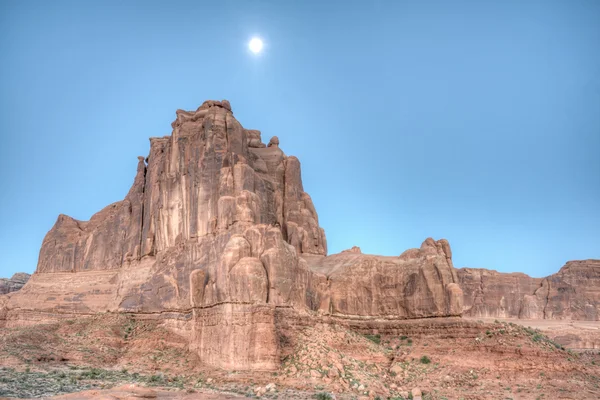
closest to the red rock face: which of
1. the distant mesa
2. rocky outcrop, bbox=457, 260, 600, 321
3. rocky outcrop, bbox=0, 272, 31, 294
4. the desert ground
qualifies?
the distant mesa

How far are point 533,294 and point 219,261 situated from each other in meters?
85.9

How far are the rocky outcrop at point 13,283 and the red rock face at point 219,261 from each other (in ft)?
132

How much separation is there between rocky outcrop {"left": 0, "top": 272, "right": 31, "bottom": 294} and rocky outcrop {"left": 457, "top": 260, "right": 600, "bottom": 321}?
90.7m

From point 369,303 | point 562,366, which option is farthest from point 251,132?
point 562,366

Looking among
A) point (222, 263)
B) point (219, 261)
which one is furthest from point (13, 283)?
point (222, 263)

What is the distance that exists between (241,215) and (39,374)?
20020mm

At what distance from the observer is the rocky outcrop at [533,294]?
112m

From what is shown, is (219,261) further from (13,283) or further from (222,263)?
(13,283)

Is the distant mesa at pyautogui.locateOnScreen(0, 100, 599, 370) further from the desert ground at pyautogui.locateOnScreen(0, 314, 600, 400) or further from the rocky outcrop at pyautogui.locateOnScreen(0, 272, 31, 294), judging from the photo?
the rocky outcrop at pyautogui.locateOnScreen(0, 272, 31, 294)

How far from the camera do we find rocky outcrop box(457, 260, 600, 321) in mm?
111562

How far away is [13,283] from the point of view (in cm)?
11869

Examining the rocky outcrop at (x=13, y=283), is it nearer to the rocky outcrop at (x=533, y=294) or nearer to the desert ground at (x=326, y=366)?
the desert ground at (x=326, y=366)

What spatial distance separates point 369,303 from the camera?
6056 centimetres

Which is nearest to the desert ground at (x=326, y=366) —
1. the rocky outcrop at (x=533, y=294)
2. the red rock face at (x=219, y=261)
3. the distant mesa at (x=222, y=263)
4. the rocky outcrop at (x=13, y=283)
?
the distant mesa at (x=222, y=263)
